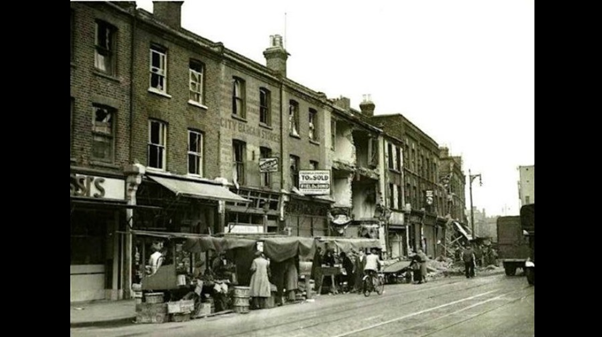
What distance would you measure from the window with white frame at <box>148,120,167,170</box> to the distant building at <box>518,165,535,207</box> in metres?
3.61

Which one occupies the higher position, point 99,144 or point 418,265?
point 99,144

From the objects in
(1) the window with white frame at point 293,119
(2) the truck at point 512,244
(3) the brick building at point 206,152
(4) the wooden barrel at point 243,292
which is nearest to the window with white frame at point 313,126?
(3) the brick building at point 206,152

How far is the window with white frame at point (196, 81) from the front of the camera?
6.75 meters

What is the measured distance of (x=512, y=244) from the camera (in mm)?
7992

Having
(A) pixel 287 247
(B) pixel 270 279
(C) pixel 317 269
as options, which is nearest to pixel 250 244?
(A) pixel 287 247

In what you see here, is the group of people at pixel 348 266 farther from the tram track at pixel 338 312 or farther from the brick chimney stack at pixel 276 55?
the brick chimney stack at pixel 276 55

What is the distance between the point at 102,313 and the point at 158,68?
2620 mm

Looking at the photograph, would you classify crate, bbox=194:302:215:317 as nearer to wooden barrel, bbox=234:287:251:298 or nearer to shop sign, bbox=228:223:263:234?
wooden barrel, bbox=234:287:251:298

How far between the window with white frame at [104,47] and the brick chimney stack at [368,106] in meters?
2.79

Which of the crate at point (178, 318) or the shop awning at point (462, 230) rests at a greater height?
the shop awning at point (462, 230)

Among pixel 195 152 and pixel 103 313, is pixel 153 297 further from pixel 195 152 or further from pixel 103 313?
pixel 195 152
